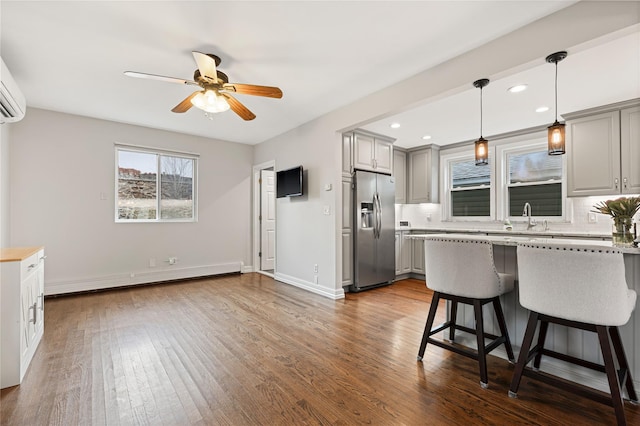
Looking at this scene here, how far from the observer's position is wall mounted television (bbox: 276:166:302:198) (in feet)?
15.1

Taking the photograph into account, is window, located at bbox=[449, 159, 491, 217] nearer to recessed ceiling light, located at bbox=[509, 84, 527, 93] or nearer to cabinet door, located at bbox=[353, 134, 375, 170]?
cabinet door, located at bbox=[353, 134, 375, 170]

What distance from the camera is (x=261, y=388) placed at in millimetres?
1938

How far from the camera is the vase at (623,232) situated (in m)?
1.78

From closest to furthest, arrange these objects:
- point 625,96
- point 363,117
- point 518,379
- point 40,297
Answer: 1. point 518,379
2. point 40,297
3. point 625,96
4. point 363,117

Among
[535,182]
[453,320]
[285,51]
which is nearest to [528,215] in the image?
[535,182]

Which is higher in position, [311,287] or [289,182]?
[289,182]

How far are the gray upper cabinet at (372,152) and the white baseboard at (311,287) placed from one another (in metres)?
1.86

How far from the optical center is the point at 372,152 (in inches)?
185

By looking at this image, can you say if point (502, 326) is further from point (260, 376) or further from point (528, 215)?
point (528, 215)

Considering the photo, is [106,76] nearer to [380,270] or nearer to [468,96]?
[468,96]

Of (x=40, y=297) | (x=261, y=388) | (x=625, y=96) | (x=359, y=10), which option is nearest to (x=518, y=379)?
(x=261, y=388)

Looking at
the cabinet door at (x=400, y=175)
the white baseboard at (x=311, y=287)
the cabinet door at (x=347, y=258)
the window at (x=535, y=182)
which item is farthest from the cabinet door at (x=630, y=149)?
the white baseboard at (x=311, y=287)

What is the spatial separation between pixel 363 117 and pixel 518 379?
291 centimetres

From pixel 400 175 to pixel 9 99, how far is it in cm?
549
